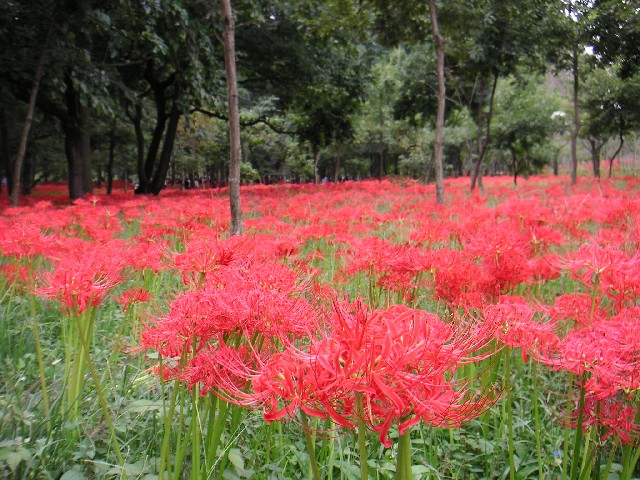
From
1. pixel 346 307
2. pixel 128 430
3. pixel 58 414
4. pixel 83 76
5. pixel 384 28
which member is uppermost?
pixel 384 28

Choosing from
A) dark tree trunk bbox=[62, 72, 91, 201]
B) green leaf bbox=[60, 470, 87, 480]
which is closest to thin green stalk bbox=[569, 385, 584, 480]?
green leaf bbox=[60, 470, 87, 480]

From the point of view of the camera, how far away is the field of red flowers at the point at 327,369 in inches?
30.8

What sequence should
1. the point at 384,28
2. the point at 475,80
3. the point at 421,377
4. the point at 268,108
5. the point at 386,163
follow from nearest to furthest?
the point at 421,377 → the point at 384,28 → the point at 475,80 → the point at 268,108 → the point at 386,163

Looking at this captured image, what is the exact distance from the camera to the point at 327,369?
2.34ft

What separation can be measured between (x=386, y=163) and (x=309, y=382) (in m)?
44.3

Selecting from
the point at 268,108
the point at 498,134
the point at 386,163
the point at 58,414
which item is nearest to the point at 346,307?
the point at 58,414

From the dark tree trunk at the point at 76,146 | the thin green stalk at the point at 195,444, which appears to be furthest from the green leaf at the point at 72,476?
the dark tree trunk at the point at 76,146

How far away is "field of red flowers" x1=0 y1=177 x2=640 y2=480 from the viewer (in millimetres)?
782

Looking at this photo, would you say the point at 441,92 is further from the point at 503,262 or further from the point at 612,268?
the point at 612,268

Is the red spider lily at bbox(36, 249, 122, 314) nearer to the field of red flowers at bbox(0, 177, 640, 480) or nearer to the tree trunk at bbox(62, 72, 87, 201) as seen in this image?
the field of red flowers at bbox(0, 177, 640, 480)

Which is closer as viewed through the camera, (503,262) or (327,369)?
(327,369)

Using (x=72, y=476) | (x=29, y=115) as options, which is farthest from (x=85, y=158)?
(x=72, y=476)

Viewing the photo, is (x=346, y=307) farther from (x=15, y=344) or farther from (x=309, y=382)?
(x=15, y=344)

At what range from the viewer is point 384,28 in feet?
32.3
